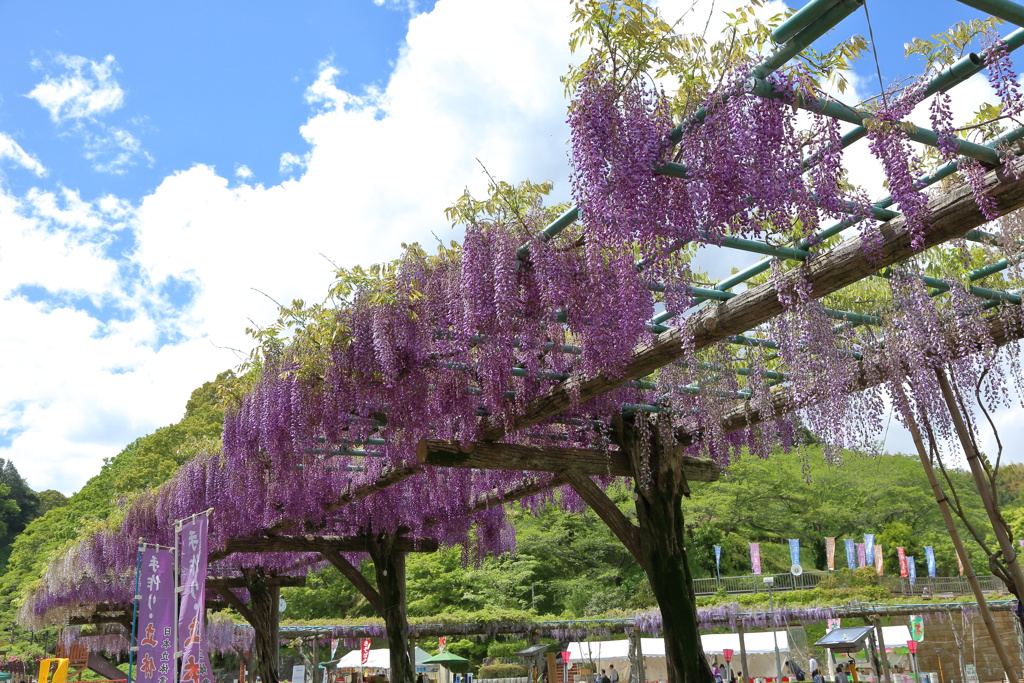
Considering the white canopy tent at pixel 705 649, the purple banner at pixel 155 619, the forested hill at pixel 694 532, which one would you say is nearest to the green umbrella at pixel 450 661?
the forested hill at pixel 694 532

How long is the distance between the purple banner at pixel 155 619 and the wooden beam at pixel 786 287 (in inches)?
112

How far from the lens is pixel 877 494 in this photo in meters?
21.9

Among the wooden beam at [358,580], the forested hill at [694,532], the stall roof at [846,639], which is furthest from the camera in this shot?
the forested hill at [694,532]

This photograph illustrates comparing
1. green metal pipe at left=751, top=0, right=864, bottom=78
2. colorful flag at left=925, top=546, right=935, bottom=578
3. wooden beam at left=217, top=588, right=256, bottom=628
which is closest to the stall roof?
colorful flag at left=925, top=546, right=935, bottom=578

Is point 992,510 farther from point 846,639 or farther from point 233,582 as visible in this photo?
point 233,582

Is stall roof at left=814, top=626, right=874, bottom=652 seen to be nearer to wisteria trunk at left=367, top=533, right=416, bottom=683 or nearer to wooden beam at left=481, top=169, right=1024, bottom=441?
wisteria trunk at left=367, top=533, right=416, bottom=683

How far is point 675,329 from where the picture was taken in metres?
4.42

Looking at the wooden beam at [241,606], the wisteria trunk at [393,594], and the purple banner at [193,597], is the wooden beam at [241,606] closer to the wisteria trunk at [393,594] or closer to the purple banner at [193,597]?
the wisteria trunk at [393,594]

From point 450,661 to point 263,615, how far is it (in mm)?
8269

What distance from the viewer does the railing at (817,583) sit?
2019cm

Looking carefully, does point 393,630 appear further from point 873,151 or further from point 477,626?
point 477,626

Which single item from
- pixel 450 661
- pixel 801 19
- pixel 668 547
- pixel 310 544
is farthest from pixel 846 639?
pixel 801 19

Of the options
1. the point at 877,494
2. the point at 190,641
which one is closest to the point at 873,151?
the point at 190,641

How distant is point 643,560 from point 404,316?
2472 millimetres
